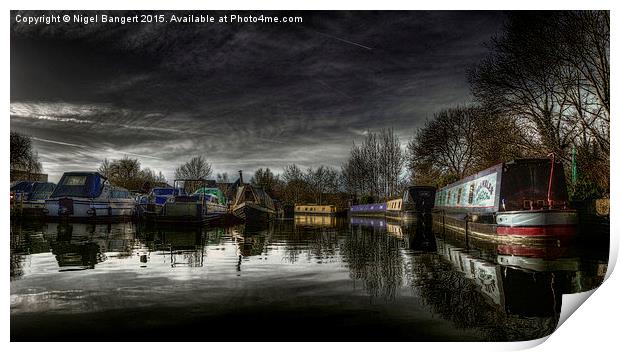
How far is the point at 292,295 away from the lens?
18.9 feet

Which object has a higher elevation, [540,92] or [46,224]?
[540,92]

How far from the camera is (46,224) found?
1232 cm

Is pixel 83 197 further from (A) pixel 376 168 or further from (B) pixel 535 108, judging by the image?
(B) pixel 535 108

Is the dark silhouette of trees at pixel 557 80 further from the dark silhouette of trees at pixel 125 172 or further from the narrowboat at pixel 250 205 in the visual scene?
the narrowboat at pixel 250 205

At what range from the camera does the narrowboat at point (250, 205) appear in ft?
83.6

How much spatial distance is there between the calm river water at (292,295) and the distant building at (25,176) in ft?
2.38

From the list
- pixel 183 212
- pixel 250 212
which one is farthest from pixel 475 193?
pixel 250 212

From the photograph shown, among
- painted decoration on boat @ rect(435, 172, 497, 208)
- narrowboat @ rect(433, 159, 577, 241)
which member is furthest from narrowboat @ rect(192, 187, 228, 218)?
narrowboat @ rect(433, 159, 577, 241)

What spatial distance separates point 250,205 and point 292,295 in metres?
20.1

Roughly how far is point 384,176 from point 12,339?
49.5 feet

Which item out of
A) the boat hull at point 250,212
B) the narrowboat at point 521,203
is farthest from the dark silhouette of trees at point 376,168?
the boat hull at point 250,212
